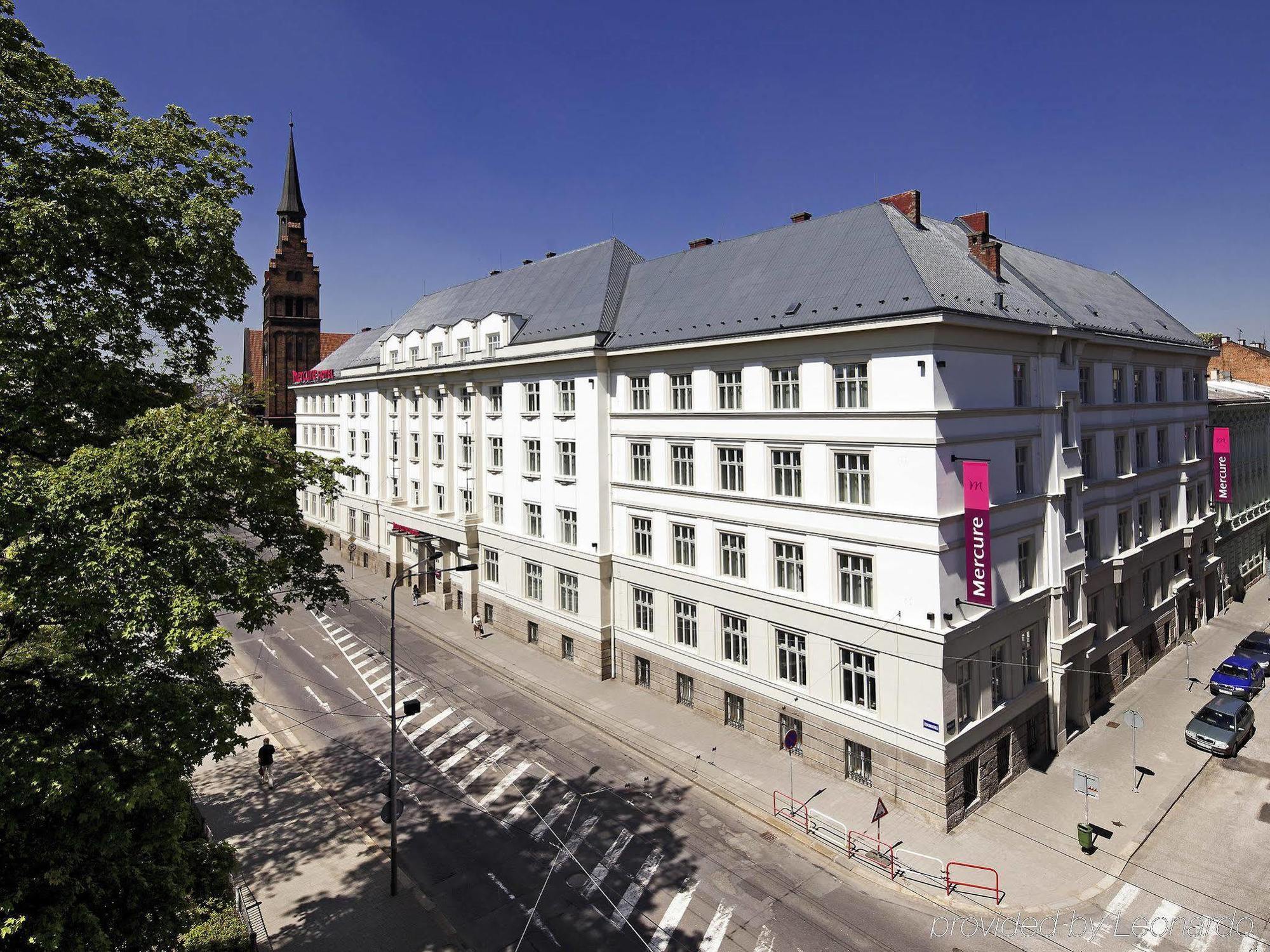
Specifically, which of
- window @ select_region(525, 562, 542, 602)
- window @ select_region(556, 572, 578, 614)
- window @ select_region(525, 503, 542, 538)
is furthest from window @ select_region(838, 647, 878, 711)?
window @ select_region(525, 503, 542, 538)

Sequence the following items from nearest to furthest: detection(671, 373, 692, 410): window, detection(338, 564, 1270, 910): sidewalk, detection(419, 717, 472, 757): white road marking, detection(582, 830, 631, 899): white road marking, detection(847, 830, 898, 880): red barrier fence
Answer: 1. detection(582, 830, 631, 899): white road marking
2. detection(847, 830, 898, 880): red barrier fence
3. detection(338, 564, 1270, 910): sidewalk
4. detection(419, 717, 472, 757): white road marking
5. detection(671, 373, 692, 410): window

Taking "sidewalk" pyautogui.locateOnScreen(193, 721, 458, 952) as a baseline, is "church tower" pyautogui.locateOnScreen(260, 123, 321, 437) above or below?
above

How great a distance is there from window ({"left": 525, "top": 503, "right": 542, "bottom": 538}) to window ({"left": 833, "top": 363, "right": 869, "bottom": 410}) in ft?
61.7

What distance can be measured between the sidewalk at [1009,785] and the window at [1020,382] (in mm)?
13846

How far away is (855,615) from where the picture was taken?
24453 millimetres

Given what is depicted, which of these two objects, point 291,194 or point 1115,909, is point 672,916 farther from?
point 291,194

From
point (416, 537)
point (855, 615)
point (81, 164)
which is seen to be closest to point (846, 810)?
point (855, 615)

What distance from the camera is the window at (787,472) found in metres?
26.7

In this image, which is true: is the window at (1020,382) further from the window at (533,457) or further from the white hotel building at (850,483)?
the window at (533,457)

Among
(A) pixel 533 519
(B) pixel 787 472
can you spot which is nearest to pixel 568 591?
(A) pixel 533 519

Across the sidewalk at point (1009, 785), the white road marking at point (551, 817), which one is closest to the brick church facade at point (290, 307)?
the sidewalk at point (1009, 785)

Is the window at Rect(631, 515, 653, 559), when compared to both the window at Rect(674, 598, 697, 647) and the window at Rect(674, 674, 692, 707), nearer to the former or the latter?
the window at Rect(674, 598, 697, 647)

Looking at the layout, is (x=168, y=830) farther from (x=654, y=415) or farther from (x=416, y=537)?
(x=416, y=537)

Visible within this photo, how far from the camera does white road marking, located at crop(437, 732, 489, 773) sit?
27234 millimetres
